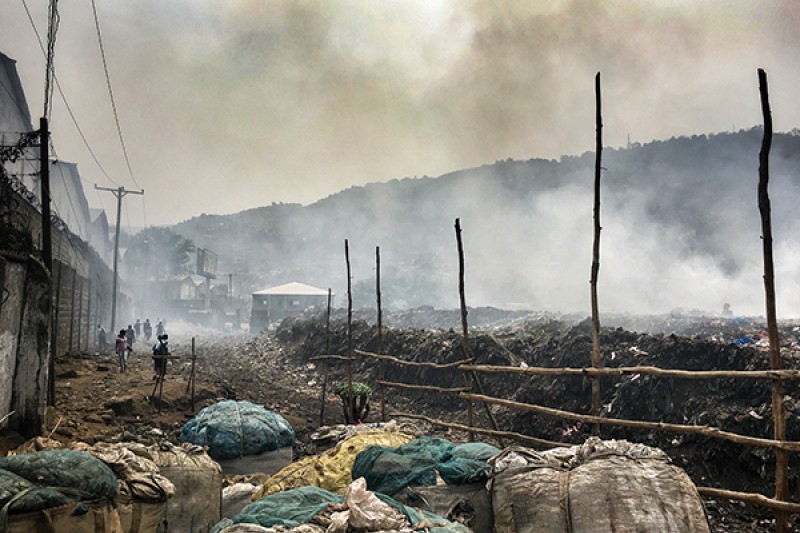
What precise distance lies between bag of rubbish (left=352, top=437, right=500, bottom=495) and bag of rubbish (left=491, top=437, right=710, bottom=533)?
1.26ft

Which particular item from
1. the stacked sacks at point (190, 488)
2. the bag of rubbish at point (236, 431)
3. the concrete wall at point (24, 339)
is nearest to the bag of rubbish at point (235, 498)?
the stacked sacks at point (190, 488)

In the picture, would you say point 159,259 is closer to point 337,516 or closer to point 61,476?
point 61,476

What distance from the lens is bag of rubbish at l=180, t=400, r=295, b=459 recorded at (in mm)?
6293

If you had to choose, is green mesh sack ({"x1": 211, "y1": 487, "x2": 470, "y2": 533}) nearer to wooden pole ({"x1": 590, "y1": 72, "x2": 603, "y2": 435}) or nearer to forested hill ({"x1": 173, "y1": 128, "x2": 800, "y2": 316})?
wooden pole ({"x1": 590, "y1": 72, "x2": 603, "y2": 435})

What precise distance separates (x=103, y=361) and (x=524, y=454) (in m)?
17.4

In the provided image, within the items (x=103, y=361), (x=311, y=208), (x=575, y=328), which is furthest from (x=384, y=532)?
(x=311, y=208)

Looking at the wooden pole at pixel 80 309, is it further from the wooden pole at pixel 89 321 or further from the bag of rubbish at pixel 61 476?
the bag of rubbish at pixel 61 476

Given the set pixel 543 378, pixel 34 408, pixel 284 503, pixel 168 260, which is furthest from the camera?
pixel 168 260

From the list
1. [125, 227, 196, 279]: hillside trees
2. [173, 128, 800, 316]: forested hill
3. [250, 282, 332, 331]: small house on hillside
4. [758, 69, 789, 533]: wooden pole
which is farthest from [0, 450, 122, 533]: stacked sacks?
[125, 227, 196, 279]: hillside trees

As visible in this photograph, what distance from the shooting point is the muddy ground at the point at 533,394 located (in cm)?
726

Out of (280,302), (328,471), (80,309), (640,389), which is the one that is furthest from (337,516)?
(280,302)

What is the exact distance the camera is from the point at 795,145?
45.9 m

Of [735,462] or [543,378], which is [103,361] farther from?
[735,462]

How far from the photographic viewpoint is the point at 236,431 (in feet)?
21.0
